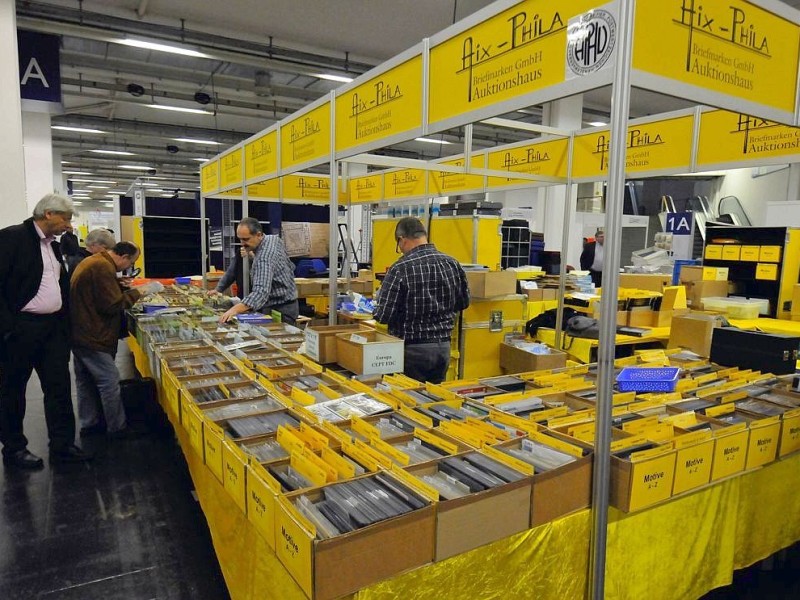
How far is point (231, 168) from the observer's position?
19.3ft

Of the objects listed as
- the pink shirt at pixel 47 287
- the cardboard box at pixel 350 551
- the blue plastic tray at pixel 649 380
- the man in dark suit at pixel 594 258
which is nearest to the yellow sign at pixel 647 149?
the blue plastic tray at pixel 649 380

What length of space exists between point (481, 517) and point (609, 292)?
77cm

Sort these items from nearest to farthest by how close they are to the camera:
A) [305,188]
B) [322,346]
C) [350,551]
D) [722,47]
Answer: [350,551] < [722,47] < [322,346] < [305,188]

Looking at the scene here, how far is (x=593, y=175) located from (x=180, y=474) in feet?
13.2

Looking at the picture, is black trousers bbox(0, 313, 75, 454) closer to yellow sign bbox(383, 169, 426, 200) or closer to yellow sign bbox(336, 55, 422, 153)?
yellow sign bbox(336, 55, 422, 153)

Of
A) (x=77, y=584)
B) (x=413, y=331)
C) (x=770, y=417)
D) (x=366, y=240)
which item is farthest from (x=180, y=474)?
(x=366, y=240)

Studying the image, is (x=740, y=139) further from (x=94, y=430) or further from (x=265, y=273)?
(x=94, y=430)

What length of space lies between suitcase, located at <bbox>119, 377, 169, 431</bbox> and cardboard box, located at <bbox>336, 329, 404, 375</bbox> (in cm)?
219

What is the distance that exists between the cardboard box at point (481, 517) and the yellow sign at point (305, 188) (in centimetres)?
590

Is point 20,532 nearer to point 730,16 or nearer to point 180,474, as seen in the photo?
point 180,474

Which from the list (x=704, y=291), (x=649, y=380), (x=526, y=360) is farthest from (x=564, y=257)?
(x=649, y=380)

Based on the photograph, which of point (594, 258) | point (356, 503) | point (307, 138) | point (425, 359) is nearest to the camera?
point (356, 503)

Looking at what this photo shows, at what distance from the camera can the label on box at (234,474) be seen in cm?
165

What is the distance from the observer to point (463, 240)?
565 centimetres
